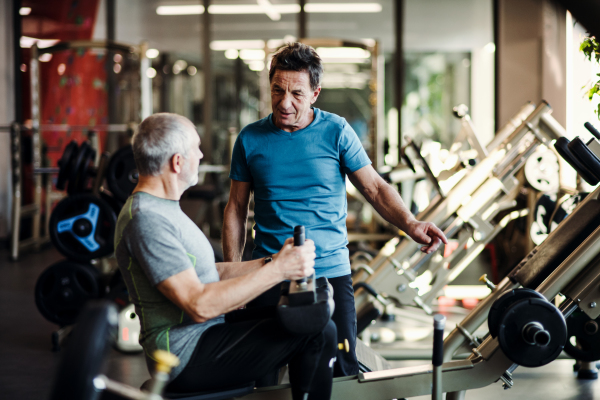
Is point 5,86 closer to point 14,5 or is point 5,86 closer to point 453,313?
point 14,5

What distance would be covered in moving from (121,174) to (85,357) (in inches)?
95.4

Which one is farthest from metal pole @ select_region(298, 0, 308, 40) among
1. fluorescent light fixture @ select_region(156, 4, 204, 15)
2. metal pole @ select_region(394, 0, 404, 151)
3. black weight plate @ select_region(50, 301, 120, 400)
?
black weight plate @ select_region(50, 301, 120, 400)

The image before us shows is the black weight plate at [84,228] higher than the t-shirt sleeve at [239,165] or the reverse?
the reverse

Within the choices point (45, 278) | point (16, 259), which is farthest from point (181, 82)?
point (45, 278)

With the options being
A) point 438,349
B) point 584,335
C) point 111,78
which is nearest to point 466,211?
point 584,335

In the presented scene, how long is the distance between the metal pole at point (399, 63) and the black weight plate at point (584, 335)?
424cm

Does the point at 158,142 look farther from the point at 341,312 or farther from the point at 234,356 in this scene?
the point at 341,312

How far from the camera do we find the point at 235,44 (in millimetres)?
6910

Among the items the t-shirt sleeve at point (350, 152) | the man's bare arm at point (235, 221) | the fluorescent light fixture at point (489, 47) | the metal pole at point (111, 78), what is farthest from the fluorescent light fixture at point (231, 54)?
the t-shirt sleeve at point (350, 152)

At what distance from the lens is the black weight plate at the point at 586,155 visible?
6.84 feet

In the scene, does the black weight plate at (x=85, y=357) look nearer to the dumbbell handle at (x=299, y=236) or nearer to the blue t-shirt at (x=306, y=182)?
the dumbbell handle at (x=299, y=236)

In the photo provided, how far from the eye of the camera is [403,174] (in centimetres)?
376

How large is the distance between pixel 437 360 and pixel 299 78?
37.7 inches

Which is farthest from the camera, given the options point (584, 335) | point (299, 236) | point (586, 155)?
point (584, 335)
